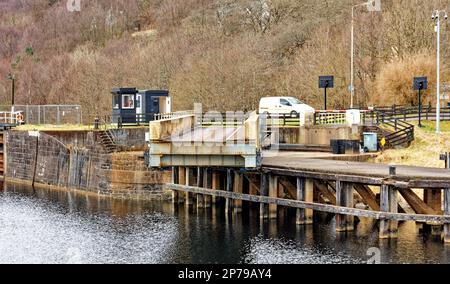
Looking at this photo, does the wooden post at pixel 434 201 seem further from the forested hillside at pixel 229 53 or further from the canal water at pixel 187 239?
the forested hillside at pixel 229 53

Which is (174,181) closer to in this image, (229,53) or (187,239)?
(187,239)

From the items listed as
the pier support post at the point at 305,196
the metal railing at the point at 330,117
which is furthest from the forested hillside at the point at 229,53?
the pier support post at the point at 305,196

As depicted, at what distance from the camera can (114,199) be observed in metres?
59.3

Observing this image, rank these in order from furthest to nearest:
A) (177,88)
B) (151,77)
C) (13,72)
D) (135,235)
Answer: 1. (13,72)
2. (151,77)
3. (177,88)
4. (135,235)

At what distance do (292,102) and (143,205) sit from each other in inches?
738

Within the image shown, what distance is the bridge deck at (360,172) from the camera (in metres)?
39.0

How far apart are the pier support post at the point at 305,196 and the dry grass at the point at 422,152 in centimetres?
1000

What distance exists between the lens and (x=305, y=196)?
4444cm

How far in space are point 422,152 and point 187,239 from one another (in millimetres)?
17920

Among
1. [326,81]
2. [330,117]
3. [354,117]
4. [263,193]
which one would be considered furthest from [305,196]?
[326,81]
